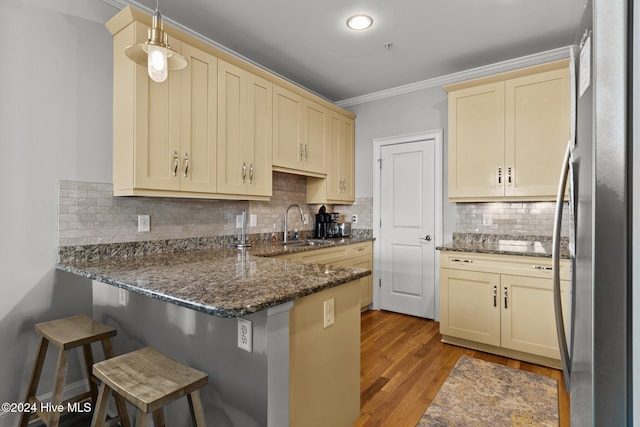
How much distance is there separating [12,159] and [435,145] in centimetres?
357

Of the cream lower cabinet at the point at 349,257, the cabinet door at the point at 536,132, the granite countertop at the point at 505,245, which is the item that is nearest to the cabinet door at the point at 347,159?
the cream lower cabinet at the point at 349,257

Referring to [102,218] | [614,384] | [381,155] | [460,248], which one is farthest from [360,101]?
[614,384]

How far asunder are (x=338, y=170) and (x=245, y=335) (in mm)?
3038

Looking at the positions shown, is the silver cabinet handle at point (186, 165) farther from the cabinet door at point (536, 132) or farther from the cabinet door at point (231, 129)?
the cabinet door at point (536, 132)

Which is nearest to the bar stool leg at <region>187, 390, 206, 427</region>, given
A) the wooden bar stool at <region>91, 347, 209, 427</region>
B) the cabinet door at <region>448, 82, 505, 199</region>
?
the wooden bar stool at <region>91, 347, 209, 427</region>

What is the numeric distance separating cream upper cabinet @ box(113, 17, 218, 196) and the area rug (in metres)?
2.22

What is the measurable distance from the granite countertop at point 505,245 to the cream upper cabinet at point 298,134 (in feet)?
5.29

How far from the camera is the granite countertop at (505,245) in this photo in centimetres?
274

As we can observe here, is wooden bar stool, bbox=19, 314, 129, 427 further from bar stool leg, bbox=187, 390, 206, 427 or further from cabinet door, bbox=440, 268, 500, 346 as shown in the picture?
cabinet door, bbox=440, 268, 500, 346

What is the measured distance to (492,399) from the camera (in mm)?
2176

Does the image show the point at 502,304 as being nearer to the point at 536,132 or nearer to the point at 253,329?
the point at 536,132

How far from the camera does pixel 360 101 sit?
4.30 m

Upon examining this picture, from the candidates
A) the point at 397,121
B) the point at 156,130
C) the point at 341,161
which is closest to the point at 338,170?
the point at 341,161

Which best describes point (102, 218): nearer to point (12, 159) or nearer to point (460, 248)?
point (12, 159)
